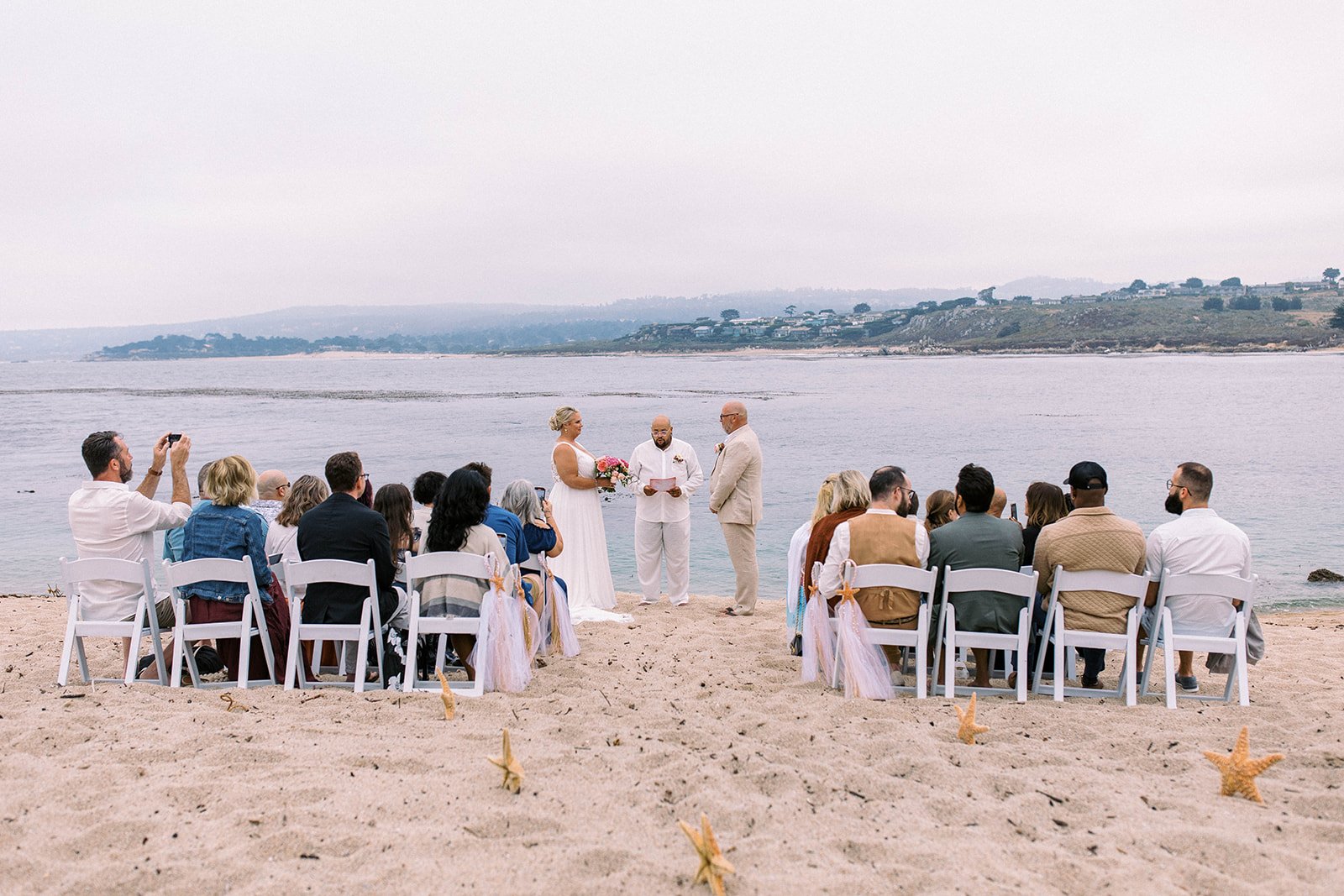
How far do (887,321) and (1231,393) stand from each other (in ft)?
364

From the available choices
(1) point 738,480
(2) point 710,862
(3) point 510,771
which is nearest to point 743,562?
(1) point 738,480

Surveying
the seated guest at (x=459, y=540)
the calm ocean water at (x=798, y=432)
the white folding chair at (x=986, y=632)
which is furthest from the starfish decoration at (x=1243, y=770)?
the calm ocean water at (x=798, y=432)

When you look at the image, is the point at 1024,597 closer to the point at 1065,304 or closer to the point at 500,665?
the point at 500,665

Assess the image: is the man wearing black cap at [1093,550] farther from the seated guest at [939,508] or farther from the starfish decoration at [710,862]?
the starfish decoration at [710,862]

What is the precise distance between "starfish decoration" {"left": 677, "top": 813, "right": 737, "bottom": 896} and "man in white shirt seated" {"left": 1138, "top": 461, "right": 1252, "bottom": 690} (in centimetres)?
355

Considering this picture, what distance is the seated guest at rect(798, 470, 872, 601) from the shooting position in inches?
243

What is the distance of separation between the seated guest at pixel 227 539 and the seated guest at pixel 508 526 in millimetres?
1347

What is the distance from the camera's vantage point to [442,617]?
5746 mm

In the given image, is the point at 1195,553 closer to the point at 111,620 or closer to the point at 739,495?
the point at 739,495

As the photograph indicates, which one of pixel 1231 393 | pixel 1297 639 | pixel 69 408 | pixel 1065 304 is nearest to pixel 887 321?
pixel 1065 304

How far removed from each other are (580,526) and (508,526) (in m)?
2.72

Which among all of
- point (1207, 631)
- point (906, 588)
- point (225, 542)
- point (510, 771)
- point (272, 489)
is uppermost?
point (272, 489)

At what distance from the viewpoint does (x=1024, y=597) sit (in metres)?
5.82

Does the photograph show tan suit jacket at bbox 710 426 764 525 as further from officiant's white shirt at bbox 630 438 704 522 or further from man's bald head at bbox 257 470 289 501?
man's bald head at bbox 257 470 289 501
